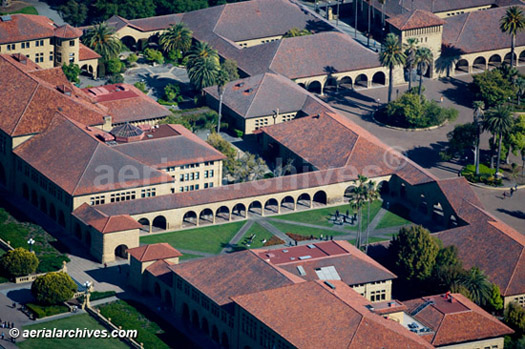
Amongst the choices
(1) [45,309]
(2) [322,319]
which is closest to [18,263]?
(1) [45,309]

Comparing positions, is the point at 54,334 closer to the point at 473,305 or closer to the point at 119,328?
the point at 119,328

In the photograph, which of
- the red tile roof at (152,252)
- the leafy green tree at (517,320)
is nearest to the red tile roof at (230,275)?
the red tile roof at (152,252)

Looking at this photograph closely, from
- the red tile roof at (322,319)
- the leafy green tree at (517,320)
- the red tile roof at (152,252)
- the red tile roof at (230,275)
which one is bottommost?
the leafy green tree at (517,320)

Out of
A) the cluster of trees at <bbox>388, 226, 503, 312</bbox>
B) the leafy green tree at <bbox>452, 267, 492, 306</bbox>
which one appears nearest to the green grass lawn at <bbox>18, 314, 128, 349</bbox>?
the cluster of trees at <bbox>388, 226, 503, 312</bbox>

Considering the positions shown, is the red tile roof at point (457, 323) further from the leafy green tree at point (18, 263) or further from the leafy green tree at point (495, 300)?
the leafy green tree at point (18, 263)

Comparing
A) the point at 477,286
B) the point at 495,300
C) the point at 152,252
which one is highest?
the point at 152,252

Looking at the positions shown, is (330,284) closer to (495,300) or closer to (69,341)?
(495,300)
